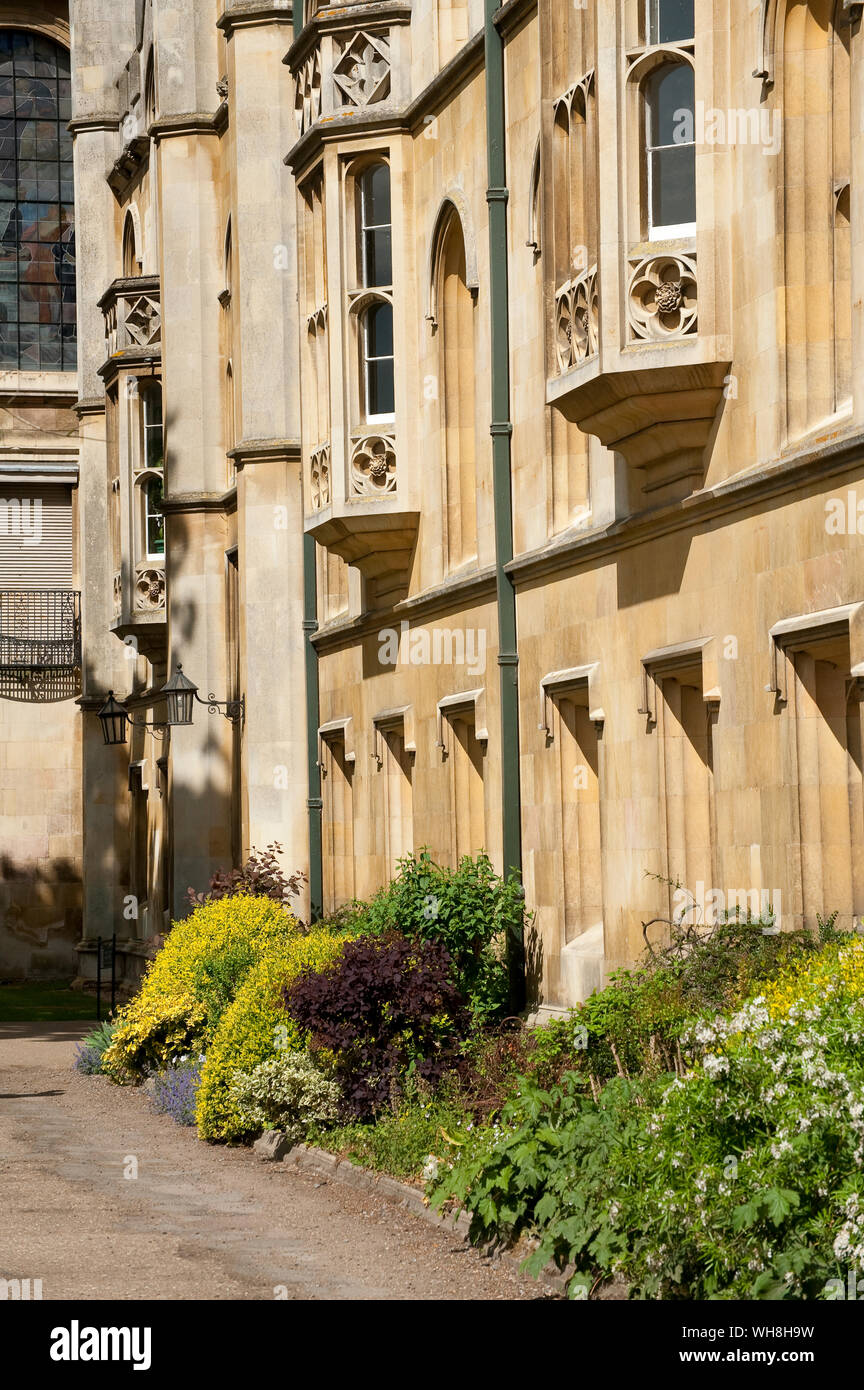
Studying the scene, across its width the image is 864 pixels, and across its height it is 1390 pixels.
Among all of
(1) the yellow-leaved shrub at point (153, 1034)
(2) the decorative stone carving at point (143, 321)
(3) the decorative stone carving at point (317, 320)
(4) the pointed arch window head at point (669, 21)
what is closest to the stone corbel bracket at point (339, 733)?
(3) the decorative stone carving at point (317, 320)

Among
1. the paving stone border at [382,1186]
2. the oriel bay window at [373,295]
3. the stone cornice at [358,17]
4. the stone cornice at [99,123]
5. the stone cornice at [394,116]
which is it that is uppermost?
the stone cornice at [99,123]

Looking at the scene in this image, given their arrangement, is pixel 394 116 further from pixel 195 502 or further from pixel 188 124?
pixel 195 502

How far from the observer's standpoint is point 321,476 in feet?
68.3

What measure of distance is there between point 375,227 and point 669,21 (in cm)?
697

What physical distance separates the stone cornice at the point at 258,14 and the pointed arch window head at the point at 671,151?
11207mm

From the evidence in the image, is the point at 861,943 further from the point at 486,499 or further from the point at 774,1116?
the point at 486,499

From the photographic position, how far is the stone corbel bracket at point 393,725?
2030 cm

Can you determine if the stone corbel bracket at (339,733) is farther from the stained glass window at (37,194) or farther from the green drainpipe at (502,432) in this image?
the stained glass window at (37,194)

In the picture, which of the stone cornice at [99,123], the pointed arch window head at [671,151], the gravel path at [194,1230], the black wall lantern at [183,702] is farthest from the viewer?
the stone cornice at [99,123]

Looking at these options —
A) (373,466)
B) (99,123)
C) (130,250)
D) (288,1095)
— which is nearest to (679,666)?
(288,1095)

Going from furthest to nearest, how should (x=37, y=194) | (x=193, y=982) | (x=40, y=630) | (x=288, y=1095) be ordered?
(x=37, y=194)
(x=40, y=630)
(x=193, y=982)
(x=288, y=1095)

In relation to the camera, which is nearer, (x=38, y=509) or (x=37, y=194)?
(x=38, y=509)

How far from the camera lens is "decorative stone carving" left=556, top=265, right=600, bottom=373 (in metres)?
13.8

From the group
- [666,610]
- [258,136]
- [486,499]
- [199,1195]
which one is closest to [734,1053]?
[199,1195]
